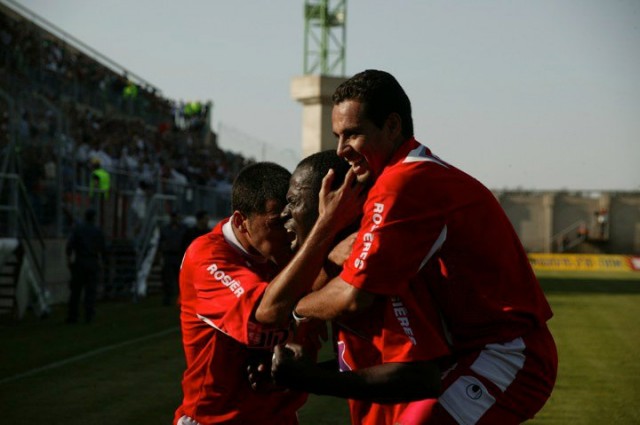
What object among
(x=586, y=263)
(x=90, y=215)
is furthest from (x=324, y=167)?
(x=586, y=263)

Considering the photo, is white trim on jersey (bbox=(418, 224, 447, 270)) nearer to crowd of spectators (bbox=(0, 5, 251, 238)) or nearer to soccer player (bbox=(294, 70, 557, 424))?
soccer player (bbox=(294, 70, 557, 424))

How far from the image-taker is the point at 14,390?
11.6 m

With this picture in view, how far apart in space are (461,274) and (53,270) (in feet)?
63.2

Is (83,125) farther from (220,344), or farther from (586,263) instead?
(586,263)

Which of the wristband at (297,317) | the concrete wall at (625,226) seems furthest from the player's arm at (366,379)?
the concrete wall at (625,226)

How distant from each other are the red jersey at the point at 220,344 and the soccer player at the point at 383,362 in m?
0.51

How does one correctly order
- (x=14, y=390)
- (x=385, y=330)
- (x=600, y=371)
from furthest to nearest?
(x=600, y=371) < (x=14, y=390) < (x=385, y=330)

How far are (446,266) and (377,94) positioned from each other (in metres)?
0.69

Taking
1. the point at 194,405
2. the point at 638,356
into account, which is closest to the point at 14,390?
the point at 194,405

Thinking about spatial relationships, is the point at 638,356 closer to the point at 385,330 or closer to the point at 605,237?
the point at 385,330

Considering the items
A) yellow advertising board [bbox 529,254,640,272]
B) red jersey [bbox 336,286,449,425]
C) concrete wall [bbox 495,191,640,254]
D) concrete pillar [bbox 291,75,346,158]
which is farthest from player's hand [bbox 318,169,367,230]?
concrete wall [bbox 495,191,640,254]

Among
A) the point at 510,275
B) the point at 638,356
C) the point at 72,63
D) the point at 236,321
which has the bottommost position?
the point at 638,356

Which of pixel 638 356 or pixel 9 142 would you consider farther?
pixel 9 142

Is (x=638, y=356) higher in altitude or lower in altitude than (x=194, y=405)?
lower
